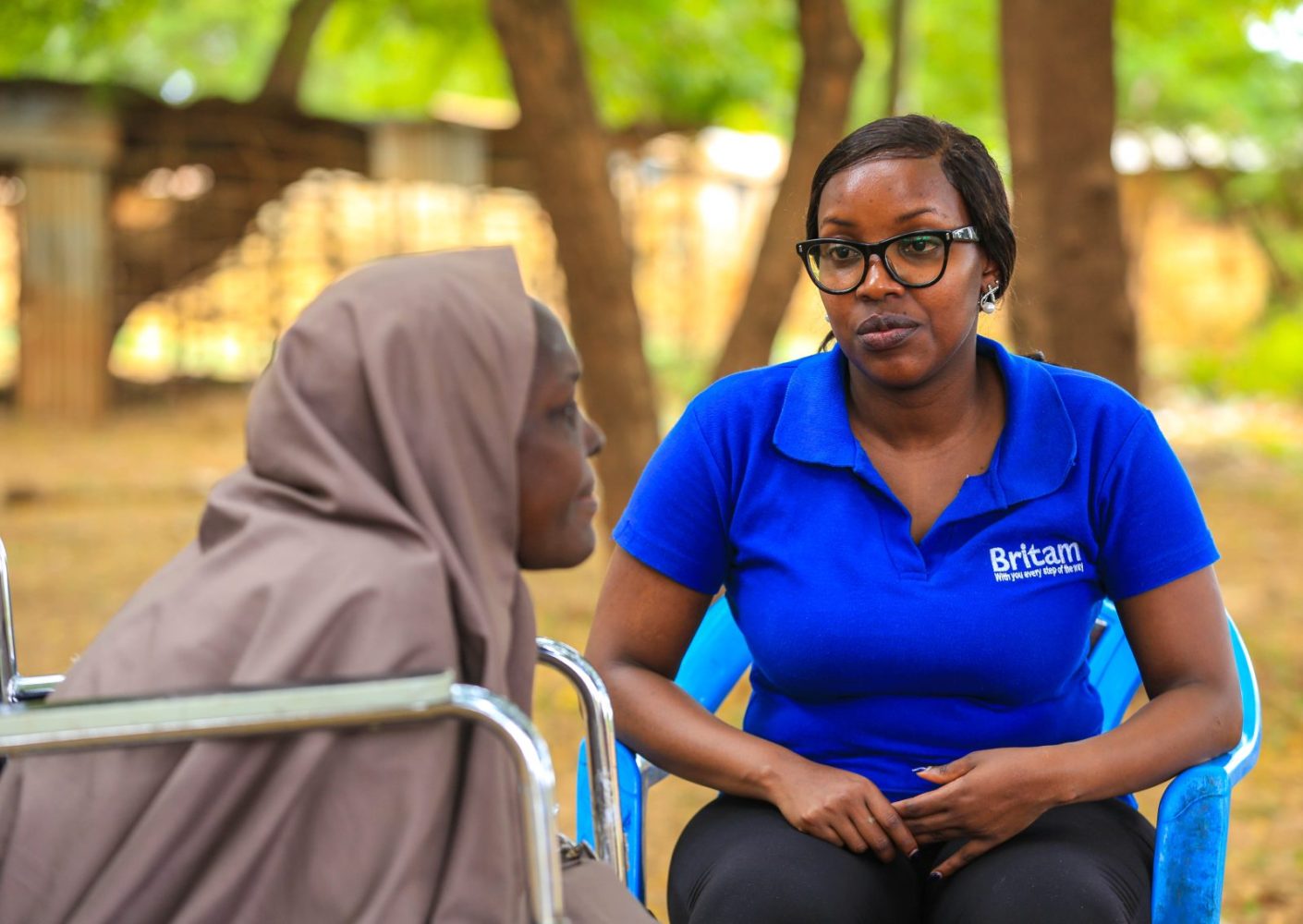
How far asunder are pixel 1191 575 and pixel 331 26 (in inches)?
508

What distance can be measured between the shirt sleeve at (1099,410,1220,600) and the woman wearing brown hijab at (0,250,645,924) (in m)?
1.05

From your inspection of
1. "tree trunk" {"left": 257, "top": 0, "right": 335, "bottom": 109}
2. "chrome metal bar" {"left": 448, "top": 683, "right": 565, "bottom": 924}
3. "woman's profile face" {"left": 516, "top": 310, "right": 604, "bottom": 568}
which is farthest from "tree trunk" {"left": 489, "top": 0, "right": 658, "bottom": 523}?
"tree trunk" {"left": 257, "top": 0, "right": 335, "bottom": 109}

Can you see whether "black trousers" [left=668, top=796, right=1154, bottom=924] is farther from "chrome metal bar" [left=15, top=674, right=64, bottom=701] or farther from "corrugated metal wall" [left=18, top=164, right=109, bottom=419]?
"corrugated metal wall" [left=18, top=164, right=109, bottom=419]

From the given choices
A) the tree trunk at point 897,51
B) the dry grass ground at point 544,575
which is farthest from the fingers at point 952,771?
the tree trunk at point 897,51

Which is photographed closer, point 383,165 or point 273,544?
point 273,544

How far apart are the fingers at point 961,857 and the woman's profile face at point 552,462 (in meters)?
0.74

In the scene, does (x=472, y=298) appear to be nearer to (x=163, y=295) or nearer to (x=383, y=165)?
(x=383, y=165)

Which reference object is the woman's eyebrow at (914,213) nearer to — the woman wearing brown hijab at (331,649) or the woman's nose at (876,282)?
the woman's nose at (876,282)

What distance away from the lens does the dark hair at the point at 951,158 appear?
2.35 metres

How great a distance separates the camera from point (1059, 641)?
226 centimetres

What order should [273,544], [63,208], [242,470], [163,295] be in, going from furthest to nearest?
[163,295] → [63,208] → [242,470] → [273,544]

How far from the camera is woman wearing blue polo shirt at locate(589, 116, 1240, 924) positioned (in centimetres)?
215

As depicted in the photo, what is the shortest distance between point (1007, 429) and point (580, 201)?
12.1ft

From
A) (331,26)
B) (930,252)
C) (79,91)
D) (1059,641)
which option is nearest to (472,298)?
(930,252)
